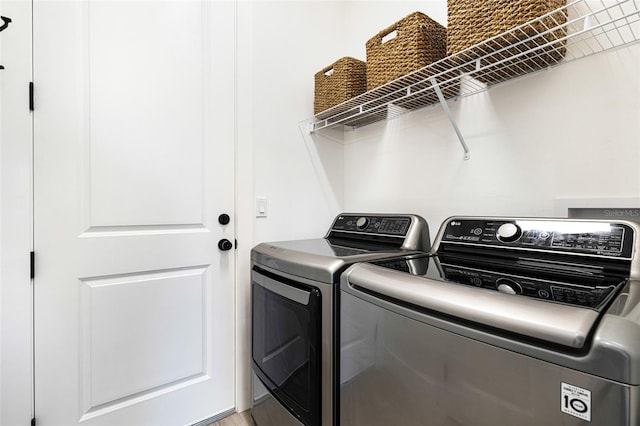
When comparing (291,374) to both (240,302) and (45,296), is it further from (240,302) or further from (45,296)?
(45,296)

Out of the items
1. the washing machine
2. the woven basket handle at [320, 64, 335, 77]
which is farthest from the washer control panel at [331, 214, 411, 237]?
the woven basket handle at [320, 64, 335, 77]

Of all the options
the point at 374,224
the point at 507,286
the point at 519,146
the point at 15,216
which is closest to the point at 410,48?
the point at 519,146

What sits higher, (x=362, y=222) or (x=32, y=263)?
(x=362, y=222)

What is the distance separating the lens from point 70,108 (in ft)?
4.03

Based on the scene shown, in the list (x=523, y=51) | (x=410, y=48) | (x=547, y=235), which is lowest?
(x=547, y=235)

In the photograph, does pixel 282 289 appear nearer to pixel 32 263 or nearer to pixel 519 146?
pixel 32 263

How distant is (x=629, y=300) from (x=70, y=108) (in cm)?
180

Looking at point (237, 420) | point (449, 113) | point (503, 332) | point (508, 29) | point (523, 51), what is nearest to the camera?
point (503, 332)

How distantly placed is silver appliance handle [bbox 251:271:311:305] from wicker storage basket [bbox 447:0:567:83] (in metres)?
1.02

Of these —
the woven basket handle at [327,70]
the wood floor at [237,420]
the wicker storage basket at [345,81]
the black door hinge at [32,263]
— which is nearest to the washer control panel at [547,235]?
the wicker storage basket at [345,81]

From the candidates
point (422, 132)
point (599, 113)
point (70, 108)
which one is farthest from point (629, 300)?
point (70, 108)

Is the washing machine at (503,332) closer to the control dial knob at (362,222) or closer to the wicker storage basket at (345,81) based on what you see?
the control dial knob at (362,222)

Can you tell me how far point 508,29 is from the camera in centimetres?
96

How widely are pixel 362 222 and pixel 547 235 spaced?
0.84 meters
